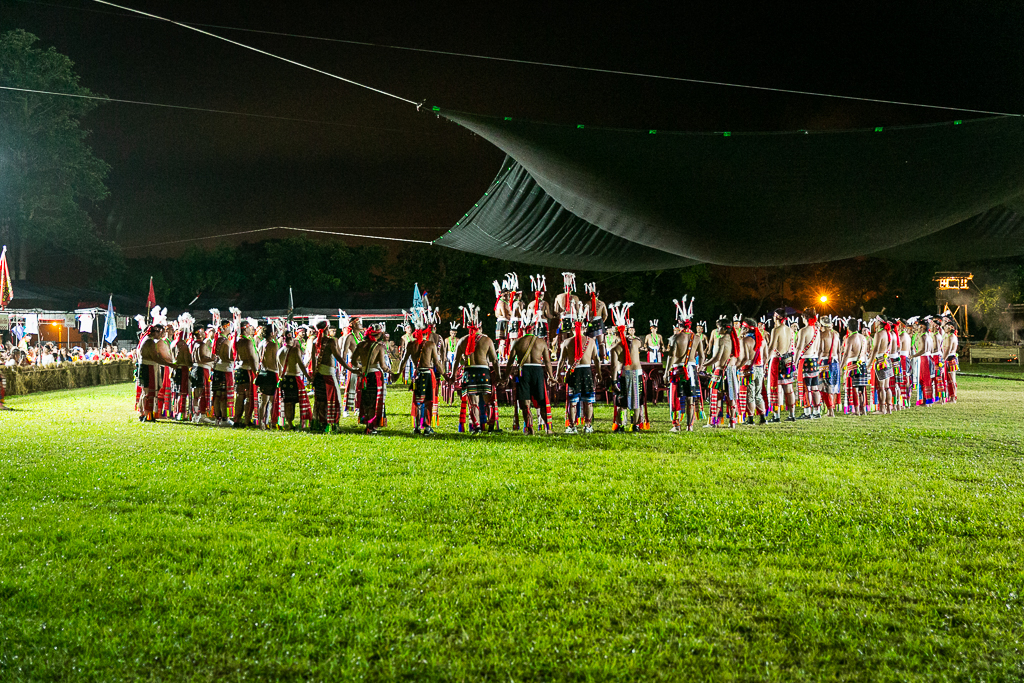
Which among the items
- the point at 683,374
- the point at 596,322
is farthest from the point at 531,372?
the point at 683,374

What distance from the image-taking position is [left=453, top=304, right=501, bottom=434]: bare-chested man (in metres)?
11.8

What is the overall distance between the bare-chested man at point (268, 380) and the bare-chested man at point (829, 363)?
9.61 m

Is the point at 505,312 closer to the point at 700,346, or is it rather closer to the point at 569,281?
the point at 569,281

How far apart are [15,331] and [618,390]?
27777 mm

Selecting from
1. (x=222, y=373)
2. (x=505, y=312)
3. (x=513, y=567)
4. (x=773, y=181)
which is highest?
(x=773, y=181)

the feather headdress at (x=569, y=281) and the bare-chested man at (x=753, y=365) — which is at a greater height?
the feather headdress at (x=569, y=281)

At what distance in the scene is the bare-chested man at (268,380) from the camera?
1249 cm

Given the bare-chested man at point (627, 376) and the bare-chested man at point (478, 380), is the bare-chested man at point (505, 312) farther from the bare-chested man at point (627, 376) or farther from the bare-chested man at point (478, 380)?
the bare-chested man at point (627, 376)

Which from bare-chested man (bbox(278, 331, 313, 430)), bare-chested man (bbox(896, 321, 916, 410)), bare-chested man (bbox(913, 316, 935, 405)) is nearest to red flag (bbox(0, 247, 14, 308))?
bare-chested man (bbox(278, 331, 313, 430))

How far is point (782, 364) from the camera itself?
1357cm

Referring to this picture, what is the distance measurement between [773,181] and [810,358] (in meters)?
7.01

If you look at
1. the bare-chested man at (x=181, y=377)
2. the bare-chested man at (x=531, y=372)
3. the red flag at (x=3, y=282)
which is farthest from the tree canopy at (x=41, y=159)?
the bare-chested man at (x=531, y=372)

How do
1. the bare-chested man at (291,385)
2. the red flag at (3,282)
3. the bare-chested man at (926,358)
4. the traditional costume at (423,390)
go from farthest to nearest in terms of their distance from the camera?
the red flag at (3,282) → the bare-chested man at (926,358) → the bare-chested man at (291,385) → the traditional costume at (423,390)

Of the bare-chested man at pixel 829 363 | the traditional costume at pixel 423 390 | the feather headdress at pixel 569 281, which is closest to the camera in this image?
the traditional costume at pixel 423 390
